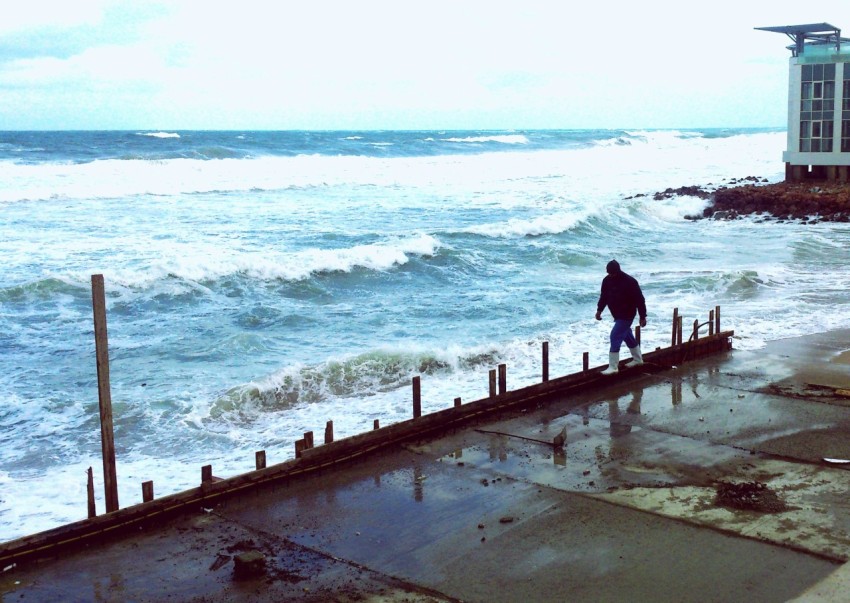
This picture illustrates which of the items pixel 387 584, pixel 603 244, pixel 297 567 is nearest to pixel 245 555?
pixel 297 567

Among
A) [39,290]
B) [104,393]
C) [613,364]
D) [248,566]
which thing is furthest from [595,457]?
[39,290]

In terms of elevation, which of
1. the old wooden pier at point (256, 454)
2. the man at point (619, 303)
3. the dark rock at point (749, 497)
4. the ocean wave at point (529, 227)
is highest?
the man at point (619, 303)

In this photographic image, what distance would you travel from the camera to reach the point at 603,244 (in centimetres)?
3120

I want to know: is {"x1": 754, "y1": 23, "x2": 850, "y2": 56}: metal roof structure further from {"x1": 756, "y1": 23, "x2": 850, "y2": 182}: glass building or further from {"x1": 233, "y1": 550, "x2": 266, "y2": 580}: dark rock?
{"x1": 233, "y1": 550, "x2": 266, "y2": 580}: dark rock

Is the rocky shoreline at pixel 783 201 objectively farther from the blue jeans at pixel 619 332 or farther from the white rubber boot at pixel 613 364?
the white rubber boot at pixel 613 364

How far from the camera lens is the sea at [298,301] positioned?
1189 cm

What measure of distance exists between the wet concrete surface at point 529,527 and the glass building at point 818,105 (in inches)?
1525

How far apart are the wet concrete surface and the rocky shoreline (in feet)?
96.2

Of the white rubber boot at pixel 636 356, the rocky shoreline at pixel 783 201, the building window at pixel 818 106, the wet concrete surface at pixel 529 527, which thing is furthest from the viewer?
the building window at pixel 818 106

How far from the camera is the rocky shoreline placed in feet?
122

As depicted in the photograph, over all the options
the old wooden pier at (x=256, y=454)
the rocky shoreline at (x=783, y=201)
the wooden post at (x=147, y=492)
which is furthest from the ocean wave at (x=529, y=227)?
the wooden post at (x=147, y=492)

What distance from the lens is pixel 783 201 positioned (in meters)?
39.3

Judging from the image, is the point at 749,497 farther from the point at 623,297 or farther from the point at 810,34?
the point at 810,34

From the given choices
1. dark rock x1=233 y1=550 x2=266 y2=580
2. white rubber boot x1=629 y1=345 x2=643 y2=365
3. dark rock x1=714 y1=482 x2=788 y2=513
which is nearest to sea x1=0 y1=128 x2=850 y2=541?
white rubber boot x1=629 y1=345 x2=643 y2=365
